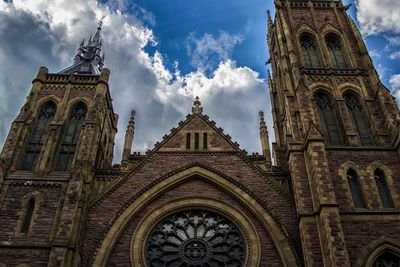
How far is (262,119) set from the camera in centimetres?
2428

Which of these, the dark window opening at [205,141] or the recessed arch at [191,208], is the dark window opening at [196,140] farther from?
the recessed arch at [191,208]

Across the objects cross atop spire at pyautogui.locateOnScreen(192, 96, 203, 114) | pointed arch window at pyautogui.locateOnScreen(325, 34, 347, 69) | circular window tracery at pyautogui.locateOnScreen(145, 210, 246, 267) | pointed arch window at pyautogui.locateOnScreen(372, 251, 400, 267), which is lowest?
pointed arch window at pyautogui.locateOnScreen(372, 251, 400, 267)

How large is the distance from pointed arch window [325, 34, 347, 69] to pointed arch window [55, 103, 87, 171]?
47.9 ft

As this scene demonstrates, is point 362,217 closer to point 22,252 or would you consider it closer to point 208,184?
point 208,184

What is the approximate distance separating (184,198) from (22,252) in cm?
690

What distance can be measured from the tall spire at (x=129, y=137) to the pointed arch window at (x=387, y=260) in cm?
1212

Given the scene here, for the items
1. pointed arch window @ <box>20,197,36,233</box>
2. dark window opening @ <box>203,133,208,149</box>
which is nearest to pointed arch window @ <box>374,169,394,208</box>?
dark window opening @ <box>203,133,208,149</box>

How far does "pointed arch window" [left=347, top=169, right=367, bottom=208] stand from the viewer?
18.0 m

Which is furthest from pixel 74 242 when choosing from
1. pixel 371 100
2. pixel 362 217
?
pixel 371 100

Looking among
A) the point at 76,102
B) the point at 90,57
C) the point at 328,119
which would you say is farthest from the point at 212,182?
the point at 90,57

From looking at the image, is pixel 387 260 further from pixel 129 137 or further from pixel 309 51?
pixel 309 51

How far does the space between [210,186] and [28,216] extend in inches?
314

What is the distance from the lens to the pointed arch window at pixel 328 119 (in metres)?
21.4

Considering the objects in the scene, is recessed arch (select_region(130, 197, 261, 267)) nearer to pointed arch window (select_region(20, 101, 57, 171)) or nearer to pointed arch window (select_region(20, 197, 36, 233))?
pointed arch window (select_region(20, 197, 36, 233))
